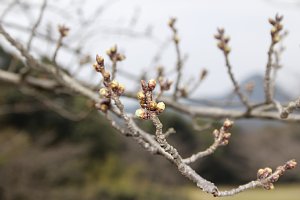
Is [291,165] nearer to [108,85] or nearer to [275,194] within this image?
[108,85]

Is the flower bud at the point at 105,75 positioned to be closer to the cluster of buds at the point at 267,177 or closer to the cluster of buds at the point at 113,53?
the cluster of buds at the point at 267,177

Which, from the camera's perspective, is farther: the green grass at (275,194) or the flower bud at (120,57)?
the green grass at (275,194)

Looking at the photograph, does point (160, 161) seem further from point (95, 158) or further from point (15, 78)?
point (15, 78)

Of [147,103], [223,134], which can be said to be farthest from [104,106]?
[147,103]

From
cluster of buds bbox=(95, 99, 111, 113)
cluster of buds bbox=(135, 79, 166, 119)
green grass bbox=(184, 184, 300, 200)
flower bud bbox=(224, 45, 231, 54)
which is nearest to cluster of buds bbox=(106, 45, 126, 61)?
cluster of buds bbox=(95, 99, 111, 113)

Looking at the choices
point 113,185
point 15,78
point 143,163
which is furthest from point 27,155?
point 15,78

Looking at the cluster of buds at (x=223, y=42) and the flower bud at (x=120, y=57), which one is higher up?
the cluster of buds at (x=223, y=42)

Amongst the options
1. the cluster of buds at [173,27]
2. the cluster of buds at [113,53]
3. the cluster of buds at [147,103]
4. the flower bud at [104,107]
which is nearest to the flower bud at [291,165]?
the cluster of buds at [147,103]

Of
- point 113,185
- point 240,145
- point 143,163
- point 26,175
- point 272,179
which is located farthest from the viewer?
point 240,145
